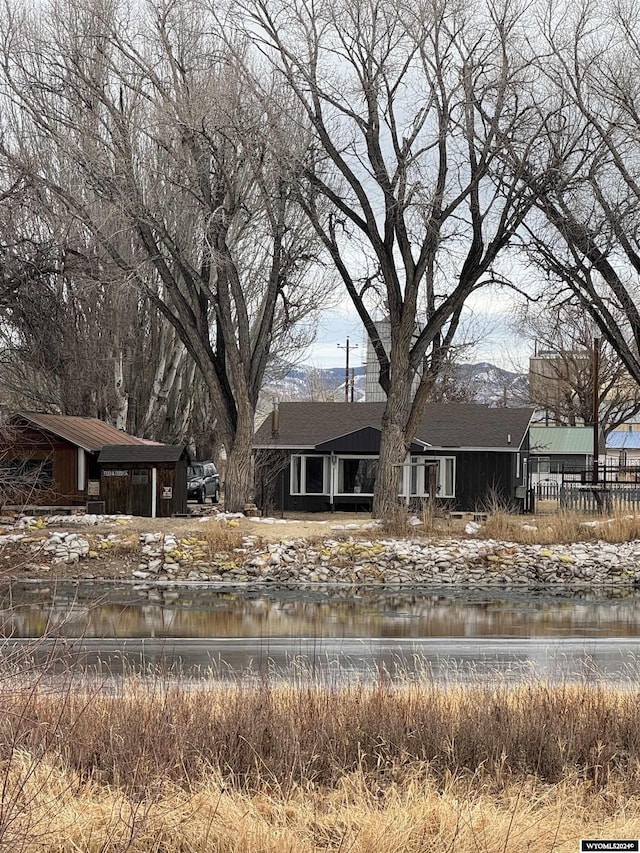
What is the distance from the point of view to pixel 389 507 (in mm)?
31953

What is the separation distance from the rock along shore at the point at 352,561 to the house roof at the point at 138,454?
4814mm

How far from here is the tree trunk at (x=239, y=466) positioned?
3331 centimetres

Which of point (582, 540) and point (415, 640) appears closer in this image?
point (415, 640)

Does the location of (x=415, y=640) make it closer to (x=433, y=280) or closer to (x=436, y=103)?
(x=436, y=103)

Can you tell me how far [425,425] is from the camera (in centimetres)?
4306

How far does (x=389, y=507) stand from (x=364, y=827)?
25046 millimetres

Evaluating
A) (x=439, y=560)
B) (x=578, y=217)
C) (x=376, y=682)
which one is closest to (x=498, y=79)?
(x=578, y=217)

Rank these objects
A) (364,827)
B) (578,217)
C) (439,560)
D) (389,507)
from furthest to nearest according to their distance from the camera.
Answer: (578,217), (389,507), (439,560), (364,827)

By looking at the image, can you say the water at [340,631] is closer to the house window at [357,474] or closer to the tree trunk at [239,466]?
the tree trunk at [239,466]

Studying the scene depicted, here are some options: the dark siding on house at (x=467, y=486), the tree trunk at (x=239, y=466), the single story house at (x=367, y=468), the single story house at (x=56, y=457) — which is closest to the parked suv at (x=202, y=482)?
the single story house at (x=367, y=468)

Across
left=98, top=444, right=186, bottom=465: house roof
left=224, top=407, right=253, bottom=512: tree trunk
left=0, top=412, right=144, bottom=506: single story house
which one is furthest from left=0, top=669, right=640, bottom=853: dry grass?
left=0, top=412, right=144, bottom=506: single story house

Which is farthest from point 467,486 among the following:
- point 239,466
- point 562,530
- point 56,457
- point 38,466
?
point 38,466

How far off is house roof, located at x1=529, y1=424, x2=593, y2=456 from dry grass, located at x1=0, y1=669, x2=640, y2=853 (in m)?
49.7

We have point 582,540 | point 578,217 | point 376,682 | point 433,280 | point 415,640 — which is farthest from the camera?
point 433,280
